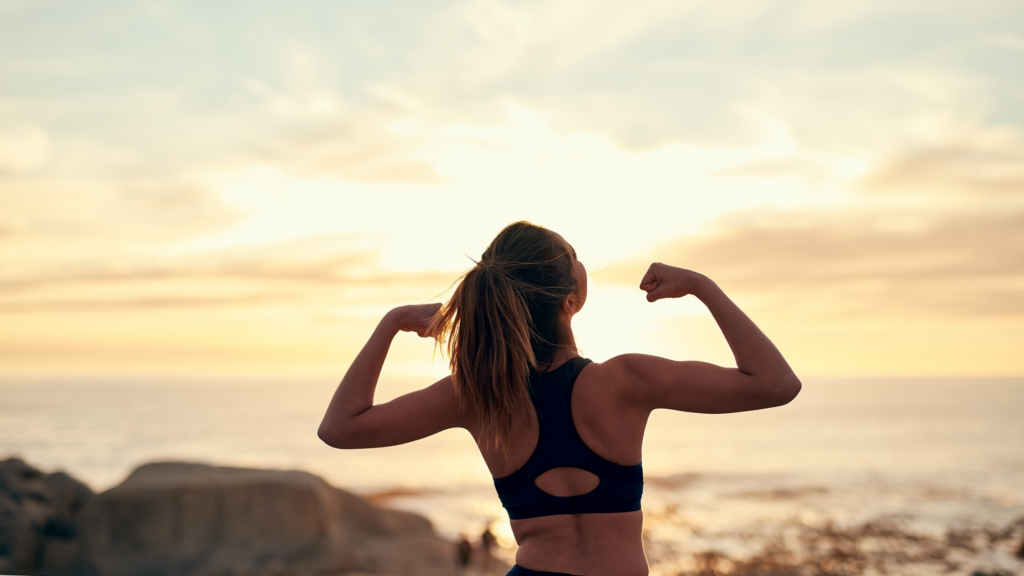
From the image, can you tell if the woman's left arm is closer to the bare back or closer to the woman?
the woman

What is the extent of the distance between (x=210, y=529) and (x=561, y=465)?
1129 centimetres

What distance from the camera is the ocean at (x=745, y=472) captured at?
18.5m

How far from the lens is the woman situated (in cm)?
167

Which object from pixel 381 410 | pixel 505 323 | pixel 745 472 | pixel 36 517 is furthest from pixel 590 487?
pixel 745 472

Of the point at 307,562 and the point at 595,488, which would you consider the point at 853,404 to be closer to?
the point at 307,562

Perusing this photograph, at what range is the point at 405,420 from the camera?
1877 millimetres

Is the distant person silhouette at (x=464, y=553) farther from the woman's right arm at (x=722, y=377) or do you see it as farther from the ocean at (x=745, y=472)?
the woman's right arm at (x=722, y=377)

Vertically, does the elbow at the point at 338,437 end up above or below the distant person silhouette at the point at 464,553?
above

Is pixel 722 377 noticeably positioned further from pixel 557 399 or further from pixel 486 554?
pixel 486 554

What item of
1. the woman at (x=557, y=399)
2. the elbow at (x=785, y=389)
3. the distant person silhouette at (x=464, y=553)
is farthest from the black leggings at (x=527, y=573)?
the distant person silhouette at (x=464, y=553)

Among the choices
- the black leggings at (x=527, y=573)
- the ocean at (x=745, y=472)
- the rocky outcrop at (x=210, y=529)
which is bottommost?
the ocean at (x=745, y=472)

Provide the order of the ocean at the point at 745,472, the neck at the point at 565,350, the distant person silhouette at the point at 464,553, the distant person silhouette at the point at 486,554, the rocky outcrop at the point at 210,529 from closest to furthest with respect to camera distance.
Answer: the neck at the point at 565,350 → the rocky outcrop at the point at 210,529 → the distant person silhouette at the point at 464,553 → the distant person silhouette at the point at 486,554 → the ocean at the point at 745,472

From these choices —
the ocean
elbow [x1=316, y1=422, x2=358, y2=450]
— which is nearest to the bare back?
elbow [x1=316, y1=422, x2=358, y2=450]

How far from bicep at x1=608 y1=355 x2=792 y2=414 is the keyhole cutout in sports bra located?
26cm
